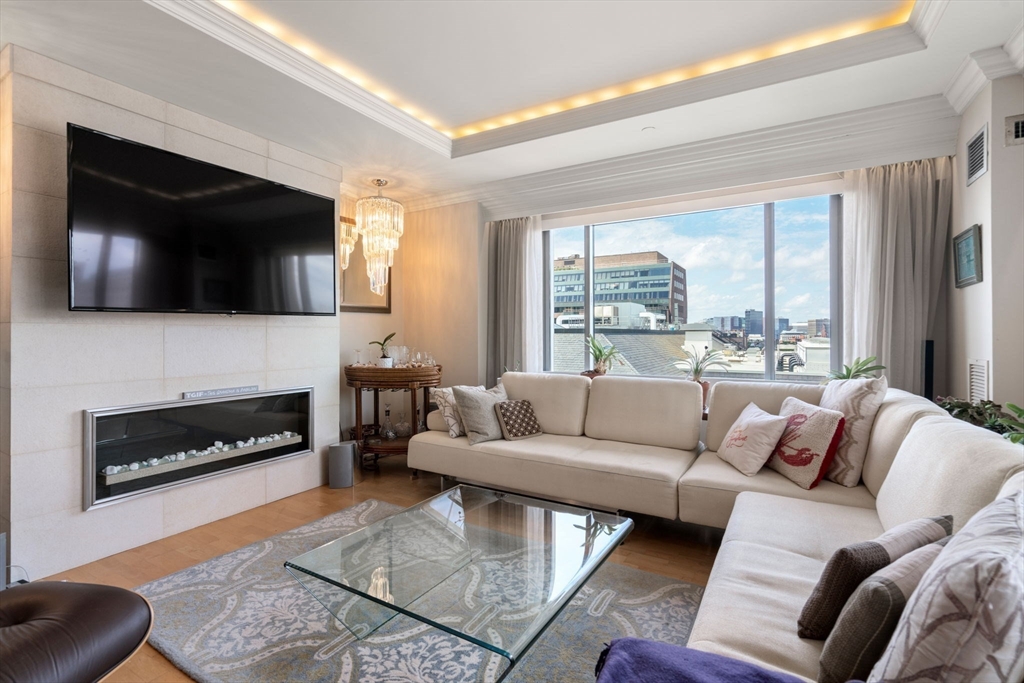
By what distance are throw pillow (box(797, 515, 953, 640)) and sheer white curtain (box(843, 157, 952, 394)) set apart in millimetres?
2454

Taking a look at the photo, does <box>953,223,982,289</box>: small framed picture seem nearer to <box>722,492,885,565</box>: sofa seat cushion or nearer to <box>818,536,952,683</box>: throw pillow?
<box>722,492,885,565</box>: sofa seat cushion

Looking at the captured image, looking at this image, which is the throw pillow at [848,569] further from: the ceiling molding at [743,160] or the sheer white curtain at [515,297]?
the sheer white curtain at [515,297]

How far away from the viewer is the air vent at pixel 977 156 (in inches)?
99.6

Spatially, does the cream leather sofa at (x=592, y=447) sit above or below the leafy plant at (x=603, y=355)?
below

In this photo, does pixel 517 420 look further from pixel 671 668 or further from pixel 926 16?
pixel 926 16

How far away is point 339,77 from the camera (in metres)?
2.83

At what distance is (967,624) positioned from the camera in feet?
2.29

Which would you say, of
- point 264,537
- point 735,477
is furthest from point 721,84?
point 264,537

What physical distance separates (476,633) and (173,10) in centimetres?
277

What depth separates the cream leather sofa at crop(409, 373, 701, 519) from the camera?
2.73m

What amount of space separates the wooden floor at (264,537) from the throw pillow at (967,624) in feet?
5.52

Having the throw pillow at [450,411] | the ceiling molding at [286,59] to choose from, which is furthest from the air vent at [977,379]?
the ceiling molding at [286,59]

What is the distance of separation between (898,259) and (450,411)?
3.17 meters

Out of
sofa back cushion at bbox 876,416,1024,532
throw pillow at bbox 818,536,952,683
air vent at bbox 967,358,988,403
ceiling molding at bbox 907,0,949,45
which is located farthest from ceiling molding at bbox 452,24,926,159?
throw pillow at bbox 818,536,952,683
